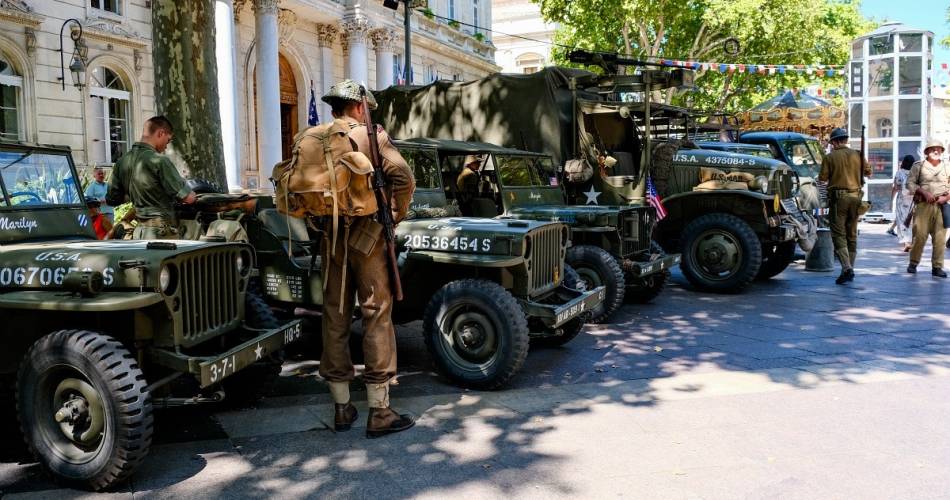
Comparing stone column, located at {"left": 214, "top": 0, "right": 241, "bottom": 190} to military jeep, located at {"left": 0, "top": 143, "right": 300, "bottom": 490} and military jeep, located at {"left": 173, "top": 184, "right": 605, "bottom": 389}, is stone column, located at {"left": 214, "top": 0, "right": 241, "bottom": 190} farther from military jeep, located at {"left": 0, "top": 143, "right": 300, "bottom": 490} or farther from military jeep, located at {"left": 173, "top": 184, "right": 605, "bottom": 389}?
military jeep, located at {"left": 0, "top": 143, "right": 300, "bottom": 490}

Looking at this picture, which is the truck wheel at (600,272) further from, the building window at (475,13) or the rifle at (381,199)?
the building window at (475,13)

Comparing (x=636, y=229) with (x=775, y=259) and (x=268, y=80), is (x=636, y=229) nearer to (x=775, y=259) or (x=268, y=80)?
(x=775, y=259)

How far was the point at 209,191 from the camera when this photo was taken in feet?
20.8

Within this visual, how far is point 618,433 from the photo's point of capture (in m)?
4.42

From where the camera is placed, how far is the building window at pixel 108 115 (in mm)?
15438

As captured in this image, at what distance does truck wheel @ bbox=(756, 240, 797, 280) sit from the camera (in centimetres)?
1081

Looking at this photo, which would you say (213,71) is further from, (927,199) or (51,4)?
(927,199)

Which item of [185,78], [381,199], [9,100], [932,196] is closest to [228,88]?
[9,100]

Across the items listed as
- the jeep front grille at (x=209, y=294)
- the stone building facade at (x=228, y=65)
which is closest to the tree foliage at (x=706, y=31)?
the stone building facade at (x=228, y=65)

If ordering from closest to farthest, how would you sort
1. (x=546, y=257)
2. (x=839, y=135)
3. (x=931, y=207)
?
(x=546, y=257)
(x=839, y=135)
(x=931, y=207)

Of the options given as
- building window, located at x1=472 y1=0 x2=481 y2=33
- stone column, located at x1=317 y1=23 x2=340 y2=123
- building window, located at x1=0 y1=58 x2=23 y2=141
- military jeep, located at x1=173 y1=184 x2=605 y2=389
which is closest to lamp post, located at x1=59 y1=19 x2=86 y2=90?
building window, located at x1=0 y1=58 x2=23 y2=141

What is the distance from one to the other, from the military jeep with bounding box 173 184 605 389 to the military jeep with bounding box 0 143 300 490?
0.96m

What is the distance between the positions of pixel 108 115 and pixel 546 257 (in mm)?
12979

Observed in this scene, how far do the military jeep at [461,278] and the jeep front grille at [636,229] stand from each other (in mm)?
1981
